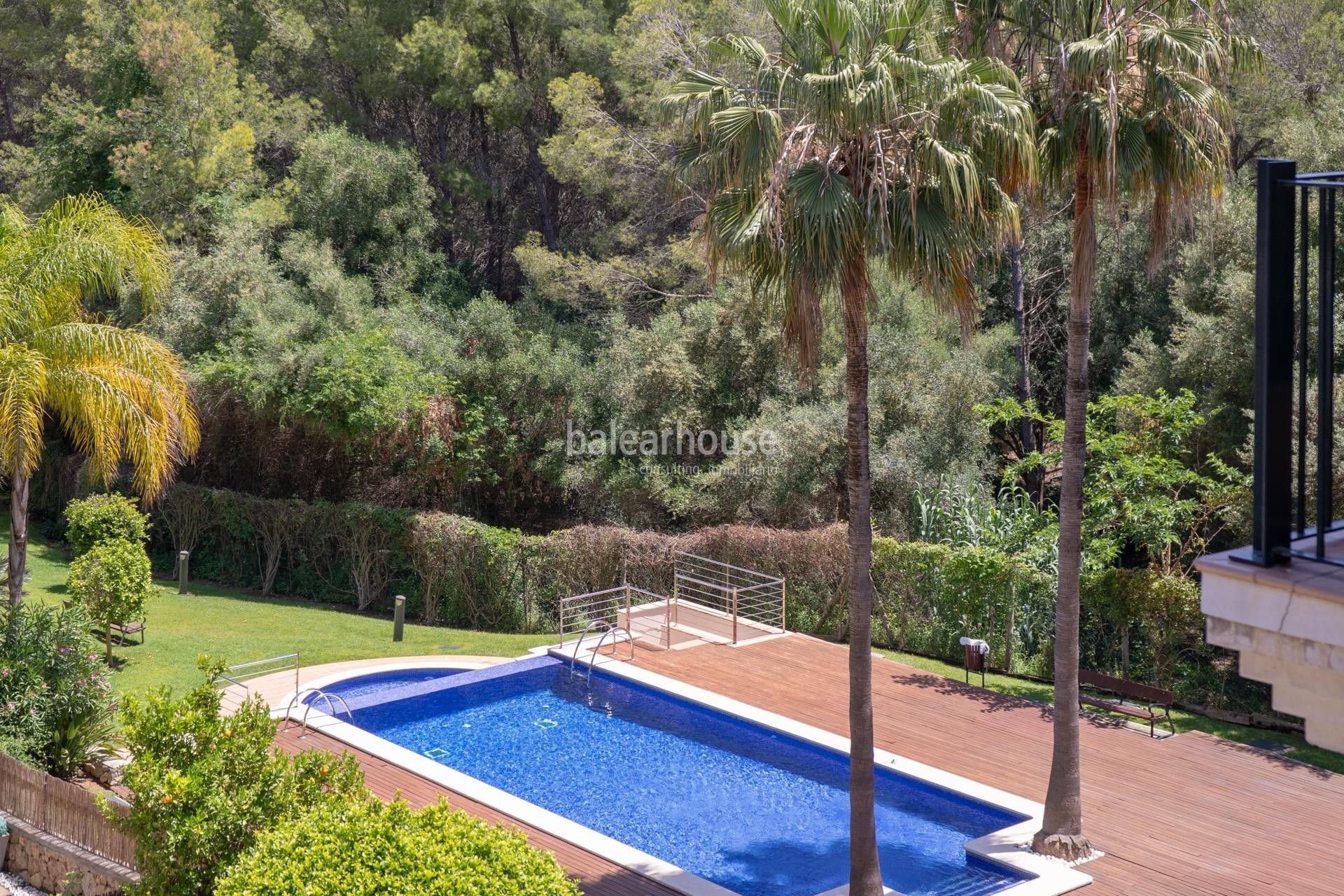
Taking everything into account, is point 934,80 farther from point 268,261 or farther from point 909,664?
point 268,261

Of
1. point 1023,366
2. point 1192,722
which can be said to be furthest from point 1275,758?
point 1023,366

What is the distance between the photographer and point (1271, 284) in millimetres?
4285

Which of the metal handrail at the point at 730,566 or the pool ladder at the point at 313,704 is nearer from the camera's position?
the pool ladder at the point at 313,704

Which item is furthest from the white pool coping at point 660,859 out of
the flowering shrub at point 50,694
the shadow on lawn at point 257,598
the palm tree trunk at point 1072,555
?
the shadow on lawn at point 257,598

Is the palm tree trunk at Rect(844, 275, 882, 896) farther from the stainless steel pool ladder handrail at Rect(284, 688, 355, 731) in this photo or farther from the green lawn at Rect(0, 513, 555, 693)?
the green lawn at Rect(0, 513, 555, 693)

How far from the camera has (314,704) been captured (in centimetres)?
1627

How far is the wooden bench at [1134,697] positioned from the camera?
14.9 meters

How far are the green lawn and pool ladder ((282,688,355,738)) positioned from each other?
61.7 inches

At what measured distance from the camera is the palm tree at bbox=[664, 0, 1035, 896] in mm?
9164

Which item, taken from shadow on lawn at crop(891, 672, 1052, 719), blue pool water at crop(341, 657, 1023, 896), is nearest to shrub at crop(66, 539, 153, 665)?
blue pool water at crop(341, 657, 1023, 896)

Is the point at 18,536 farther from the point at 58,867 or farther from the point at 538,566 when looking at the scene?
the point at 538,566

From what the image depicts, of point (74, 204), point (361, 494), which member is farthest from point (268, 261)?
point (74, 204)

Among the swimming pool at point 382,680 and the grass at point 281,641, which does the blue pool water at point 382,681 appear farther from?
the grass at point 281,641

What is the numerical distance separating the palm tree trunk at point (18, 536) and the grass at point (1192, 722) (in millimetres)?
11899
